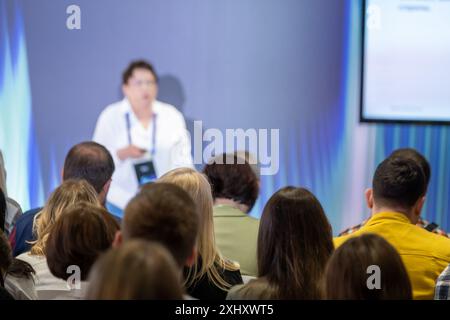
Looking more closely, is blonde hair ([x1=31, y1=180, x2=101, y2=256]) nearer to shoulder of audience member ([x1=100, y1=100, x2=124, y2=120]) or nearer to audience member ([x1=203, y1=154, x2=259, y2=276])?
audience member ([x1=203, y1=154, x2=259, y2=276])

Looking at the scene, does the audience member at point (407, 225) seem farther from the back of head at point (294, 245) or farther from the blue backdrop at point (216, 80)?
the blue backdrop at point (216, 80)

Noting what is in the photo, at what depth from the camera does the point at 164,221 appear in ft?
5.32

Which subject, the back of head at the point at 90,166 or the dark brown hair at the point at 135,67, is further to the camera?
the dark brown hair at the point at 135,67

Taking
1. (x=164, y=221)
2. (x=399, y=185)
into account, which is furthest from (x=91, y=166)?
(x=164, y=221)

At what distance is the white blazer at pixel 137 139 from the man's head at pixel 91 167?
1810 millimetres

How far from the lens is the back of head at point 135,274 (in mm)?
1237

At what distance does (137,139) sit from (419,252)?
3.18 m

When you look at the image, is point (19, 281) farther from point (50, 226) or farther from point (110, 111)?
point (110, 111)

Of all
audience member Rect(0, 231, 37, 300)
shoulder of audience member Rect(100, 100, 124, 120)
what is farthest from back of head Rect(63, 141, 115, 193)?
shoulder of audience member Rect(100, 100, 124, 120)

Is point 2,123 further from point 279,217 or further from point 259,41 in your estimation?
point 279,217

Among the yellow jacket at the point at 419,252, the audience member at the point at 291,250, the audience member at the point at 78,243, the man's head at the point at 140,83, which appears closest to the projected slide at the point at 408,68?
the man's head at the point at 140,83

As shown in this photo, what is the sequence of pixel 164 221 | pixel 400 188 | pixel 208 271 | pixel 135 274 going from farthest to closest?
1. pixel 400 188
2. pixel 208 271
3. pixel 164 221
4. pixel 135 274
